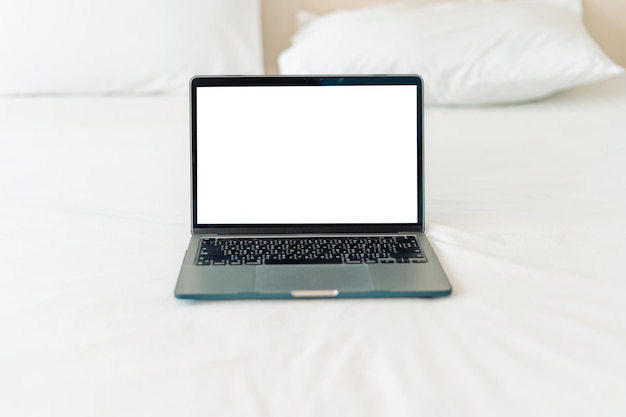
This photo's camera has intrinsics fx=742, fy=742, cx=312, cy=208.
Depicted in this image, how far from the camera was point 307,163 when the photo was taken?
990 mm

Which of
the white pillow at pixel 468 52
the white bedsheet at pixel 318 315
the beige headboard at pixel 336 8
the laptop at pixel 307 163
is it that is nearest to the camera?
the white bedsheet at pixel 318 315

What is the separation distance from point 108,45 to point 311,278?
1.20m

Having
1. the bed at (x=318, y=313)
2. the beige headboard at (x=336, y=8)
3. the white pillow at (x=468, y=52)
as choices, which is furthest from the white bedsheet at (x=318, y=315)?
the beige headboard at (x=336, y=8)

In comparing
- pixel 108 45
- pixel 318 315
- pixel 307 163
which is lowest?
pixel 318 315

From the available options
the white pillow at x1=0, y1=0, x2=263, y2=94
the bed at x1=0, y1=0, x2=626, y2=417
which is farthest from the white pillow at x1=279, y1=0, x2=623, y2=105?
the bed at x1=0, y1=0, x2=626, y2=417

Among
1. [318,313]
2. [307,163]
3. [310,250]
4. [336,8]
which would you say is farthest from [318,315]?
[336,8]

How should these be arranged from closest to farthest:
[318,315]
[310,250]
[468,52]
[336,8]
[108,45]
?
[318,315] → [310,250] → [468,52] → [108,45] → [336,8]

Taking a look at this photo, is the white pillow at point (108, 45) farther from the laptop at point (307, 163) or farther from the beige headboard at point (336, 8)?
the laptop at point (307, 163)

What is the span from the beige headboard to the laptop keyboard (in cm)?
132

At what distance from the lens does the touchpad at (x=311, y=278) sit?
81cm

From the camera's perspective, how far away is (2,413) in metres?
0.61

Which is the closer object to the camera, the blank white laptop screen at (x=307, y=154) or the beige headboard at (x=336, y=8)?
the blank white laptop screen at (x=307, y=154)

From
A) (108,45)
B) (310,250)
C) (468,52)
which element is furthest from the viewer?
(108,45)

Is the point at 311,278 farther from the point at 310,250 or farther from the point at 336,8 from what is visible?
the point at 336,8
